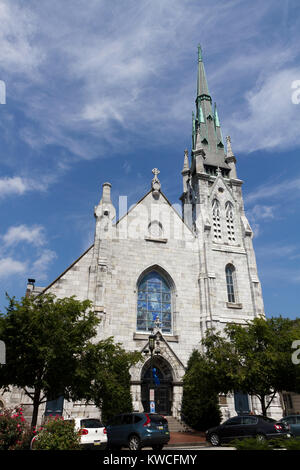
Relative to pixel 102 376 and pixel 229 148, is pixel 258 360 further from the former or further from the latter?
pixel 229 148

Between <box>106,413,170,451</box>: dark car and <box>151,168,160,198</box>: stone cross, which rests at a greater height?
<box>151,168,160,198</box>: stone cross

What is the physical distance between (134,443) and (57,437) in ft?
17.5

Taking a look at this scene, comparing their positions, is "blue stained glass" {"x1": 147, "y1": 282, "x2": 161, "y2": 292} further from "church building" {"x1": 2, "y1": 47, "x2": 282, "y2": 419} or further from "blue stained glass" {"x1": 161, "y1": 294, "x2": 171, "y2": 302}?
"blue stained glass" {"x1": 161, "y1": 294, "x2": 171, "y2": 302}

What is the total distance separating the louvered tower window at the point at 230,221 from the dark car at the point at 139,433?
1973 centimetres

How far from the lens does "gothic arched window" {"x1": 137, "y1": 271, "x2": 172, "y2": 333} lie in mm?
25234

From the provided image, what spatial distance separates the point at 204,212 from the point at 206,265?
5200 millimetres

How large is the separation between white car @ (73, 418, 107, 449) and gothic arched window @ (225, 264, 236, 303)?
1705cm

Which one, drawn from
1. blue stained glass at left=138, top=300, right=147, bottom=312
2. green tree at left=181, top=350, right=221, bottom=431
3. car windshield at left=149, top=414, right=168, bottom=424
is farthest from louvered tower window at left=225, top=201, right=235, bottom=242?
car windshield at left=149, top=414, right=168, bottom=424

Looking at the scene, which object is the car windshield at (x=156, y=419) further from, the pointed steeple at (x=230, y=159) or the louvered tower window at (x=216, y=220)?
the pointed steeple at (x=230, y=159)

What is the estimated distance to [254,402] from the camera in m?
24.3

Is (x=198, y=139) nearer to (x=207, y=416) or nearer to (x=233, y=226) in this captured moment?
(x=233, y=226)

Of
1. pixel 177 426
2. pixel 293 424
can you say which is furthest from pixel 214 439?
pixel 177 426

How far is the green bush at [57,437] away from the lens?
8.62 metres

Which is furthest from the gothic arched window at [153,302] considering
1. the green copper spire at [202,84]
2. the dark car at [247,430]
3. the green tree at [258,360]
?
the green copper spire at [202,84]
